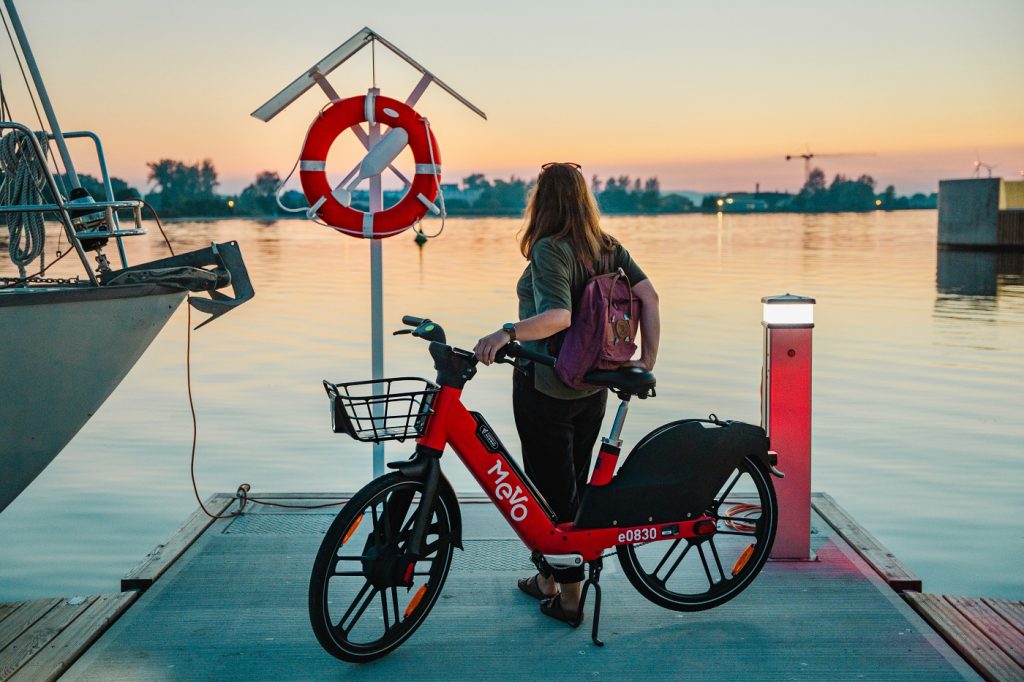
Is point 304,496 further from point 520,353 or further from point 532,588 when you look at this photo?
point 520,353

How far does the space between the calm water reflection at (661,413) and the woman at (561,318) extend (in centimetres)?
222

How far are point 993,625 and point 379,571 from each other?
1.78 m

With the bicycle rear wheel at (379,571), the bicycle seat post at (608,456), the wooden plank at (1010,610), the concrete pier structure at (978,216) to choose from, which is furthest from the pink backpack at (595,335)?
the concrete pier structure at (978,216)

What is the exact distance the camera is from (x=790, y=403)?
12.4 ft

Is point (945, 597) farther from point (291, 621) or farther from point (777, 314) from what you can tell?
point (291, 621)

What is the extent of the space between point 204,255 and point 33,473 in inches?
42.1

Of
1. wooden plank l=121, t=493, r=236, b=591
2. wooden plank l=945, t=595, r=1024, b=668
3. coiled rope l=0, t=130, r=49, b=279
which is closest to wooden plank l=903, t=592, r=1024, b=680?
wooden plank l=945, t=595, r=1024, b=668

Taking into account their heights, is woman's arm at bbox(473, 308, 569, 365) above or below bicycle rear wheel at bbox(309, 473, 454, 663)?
above

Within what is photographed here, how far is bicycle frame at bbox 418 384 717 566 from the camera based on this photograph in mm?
3049

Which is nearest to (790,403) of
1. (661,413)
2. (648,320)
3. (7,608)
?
(648,320)

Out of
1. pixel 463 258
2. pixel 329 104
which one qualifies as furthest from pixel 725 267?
pixel 329 104

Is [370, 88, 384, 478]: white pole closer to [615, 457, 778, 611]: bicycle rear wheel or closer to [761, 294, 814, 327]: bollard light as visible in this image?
[615, 457, 778, 611]: bicycle rear wheel

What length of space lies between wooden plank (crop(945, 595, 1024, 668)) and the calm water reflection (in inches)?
52.0

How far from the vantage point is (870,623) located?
130 inches
